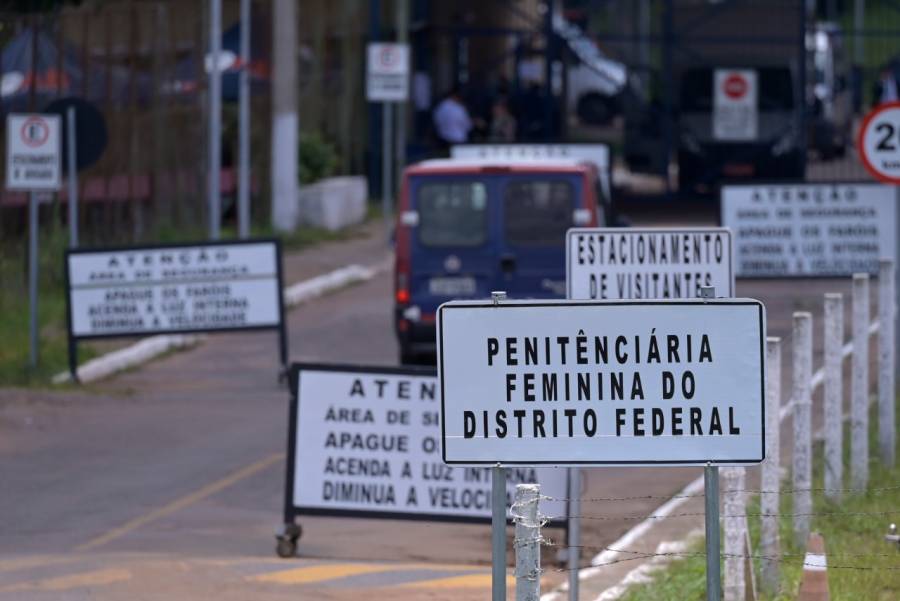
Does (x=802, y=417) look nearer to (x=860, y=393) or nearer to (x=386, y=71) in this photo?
(x=860, y=393)

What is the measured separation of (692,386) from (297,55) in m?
23.6

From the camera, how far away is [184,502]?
10.6 m

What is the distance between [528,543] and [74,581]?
12.4 feet

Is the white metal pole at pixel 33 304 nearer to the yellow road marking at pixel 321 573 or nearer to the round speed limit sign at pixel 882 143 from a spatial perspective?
the yellow road marking at pixel 321 573

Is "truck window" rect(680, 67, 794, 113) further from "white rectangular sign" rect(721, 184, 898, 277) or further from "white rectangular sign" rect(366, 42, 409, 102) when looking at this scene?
"white rectangular sign" rect(721, 184, 898, 277)

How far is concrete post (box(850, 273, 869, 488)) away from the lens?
32.7 feet

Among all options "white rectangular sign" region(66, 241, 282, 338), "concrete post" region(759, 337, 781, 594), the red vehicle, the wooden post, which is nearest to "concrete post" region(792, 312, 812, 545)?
"concrete post" region(759, 337, 781, 594)

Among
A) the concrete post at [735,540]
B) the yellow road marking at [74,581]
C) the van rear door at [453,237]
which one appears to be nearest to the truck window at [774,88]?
the van rear door at [453,237]

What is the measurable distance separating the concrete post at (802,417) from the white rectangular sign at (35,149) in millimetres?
8308

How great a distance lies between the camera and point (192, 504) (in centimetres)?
1058

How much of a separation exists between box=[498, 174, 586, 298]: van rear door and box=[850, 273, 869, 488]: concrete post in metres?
3.85

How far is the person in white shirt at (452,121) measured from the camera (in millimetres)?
31578

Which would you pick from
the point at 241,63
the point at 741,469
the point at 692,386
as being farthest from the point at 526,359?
the point at 241,63

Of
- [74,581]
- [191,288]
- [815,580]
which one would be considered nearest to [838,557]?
[815,580]
